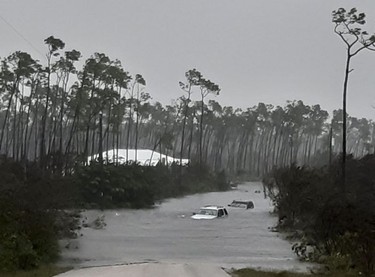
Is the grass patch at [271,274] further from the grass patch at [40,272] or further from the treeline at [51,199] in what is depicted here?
the treeline at [51,199]

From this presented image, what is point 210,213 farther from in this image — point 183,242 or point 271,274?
point 271,274

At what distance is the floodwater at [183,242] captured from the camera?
73.8 ft

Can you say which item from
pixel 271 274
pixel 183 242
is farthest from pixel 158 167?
pixel 271 274

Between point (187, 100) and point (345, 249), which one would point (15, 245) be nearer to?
point (345, 249)

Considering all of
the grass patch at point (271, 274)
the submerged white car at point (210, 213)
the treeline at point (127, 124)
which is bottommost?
the grass patch at point (271, 274)

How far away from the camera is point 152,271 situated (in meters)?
17.3

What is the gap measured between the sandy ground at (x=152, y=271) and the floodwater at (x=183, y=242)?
1906 millimetres

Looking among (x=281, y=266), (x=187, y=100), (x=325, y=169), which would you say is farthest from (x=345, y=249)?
(x=187, y=100)

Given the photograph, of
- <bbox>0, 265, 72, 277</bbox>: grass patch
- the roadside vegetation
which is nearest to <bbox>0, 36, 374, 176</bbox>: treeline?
the roadside vegetation

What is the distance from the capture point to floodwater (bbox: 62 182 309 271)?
22.5 m

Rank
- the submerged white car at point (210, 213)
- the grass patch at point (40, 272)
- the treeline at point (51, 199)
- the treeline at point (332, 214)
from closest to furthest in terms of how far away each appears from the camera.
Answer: the grass patch at point (40, 272) < the treeline at point (332, 214) < the treeline at point (51, 199) < the submerged white car at point (210, 213)

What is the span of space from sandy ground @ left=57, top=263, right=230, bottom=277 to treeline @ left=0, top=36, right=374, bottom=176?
101 ft

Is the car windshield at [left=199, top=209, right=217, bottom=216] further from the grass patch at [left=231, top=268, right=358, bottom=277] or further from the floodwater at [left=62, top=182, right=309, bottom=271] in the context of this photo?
the grass patch at [left=231, top=268, right=358, bottom=277]

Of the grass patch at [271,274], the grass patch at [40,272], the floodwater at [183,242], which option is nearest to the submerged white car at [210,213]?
the floodwater at [183,242]
